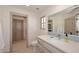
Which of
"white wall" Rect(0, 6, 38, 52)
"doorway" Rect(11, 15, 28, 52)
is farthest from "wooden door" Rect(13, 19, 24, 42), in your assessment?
"white wall" Rect(0, 6, 38, 52)

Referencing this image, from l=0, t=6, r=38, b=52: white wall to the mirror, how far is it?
0.53 metres

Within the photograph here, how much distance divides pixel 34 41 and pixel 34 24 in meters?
0.39

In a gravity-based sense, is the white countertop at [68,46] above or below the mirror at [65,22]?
below

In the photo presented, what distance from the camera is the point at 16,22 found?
1.64 m

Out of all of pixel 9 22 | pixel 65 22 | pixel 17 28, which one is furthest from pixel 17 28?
pixel 65 22

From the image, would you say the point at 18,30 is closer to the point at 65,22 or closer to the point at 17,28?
the point at 17,28

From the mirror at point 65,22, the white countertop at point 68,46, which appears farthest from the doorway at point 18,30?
the mirror at point 65,22

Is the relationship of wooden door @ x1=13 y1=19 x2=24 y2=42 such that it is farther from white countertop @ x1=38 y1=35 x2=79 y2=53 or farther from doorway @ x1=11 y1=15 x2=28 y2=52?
white countertop @ x1=38 y1=35 x2=79 y2=53

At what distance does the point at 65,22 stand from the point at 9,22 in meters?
1.20

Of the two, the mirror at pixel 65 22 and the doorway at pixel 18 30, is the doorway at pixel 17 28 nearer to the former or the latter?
the doorway at pixel 18 30

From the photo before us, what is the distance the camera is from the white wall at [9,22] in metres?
1.45

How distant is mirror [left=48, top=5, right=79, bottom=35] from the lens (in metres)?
1.39

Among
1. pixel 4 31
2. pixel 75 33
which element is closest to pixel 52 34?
pixel 75 33

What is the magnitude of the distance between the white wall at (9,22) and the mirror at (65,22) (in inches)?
20.8
